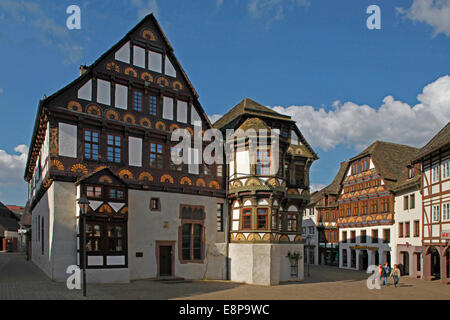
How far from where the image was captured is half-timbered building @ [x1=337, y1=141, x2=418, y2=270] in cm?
4291

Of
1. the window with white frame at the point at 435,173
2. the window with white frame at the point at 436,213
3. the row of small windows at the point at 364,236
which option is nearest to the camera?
the window with white frame at the point at 436,213

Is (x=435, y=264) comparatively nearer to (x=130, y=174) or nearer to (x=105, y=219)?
(x=130, y=174)

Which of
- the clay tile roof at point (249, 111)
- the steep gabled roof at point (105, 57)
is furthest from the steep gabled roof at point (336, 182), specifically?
the steep gabled roof at point (105, 57)

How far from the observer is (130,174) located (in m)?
24.6

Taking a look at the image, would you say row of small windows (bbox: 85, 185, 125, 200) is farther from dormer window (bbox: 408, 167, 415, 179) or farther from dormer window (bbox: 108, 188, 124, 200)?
dormer window (bbox: 408, 167, 415, 179)

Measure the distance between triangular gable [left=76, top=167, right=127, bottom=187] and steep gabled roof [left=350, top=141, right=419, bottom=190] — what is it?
28.8 m

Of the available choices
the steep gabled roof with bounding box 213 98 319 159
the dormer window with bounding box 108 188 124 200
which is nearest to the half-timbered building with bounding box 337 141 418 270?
the steep gabled roof with bounding box 213 98 319 159

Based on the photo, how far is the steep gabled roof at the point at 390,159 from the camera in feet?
142

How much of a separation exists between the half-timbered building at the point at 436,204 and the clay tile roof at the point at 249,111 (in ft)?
37.7

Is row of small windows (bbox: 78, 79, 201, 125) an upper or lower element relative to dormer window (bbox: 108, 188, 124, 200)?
upper

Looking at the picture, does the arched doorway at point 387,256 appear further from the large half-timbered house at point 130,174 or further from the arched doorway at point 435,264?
the large half-timbered house at point 130,174

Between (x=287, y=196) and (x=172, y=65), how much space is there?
12.4 m

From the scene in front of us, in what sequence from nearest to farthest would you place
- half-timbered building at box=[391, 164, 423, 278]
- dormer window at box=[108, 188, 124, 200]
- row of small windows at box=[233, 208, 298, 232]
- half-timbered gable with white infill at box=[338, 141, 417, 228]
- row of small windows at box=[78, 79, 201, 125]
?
dormer window at box=[108, 188, 124, 200], row of small windows at box=[78, 79, 201, 125], row of small windows at box=[233, 208, 298, 232], half-timbered building at box=[391, 164, 423, 278], half-timbered gable with white infill at box=[338, 141, 417, 228]
